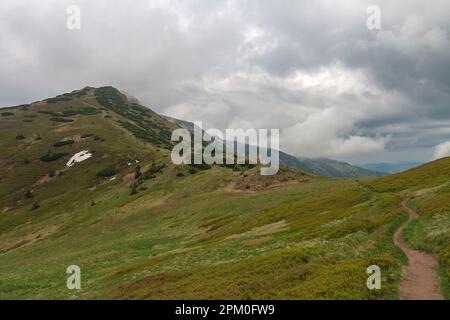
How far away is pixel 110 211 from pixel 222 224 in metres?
47.2

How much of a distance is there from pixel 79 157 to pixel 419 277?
178 m

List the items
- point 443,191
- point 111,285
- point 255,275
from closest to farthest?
point 255,275, point 111,285, point 443,191

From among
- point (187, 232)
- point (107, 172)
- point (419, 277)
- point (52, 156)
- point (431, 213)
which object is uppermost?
point (52, 156)

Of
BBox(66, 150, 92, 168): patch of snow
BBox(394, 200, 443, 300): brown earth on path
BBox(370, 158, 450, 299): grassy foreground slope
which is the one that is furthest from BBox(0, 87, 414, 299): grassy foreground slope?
BBox(66, 150, 92, 168): patch of snow

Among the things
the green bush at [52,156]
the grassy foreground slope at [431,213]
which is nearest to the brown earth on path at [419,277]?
the grassy foreground slope at [431,213]

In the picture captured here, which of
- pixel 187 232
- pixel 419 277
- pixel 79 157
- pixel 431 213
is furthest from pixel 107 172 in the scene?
pixel 419 277

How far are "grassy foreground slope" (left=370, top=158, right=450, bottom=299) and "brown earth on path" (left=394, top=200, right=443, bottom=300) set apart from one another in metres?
0.51

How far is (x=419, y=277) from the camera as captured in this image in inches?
1018

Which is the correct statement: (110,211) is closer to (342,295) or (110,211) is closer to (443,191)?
(443,191)

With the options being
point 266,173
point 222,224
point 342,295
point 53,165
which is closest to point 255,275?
point 342,295

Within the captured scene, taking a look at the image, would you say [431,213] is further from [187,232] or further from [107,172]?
[107,172]

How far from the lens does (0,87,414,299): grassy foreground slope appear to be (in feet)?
94.7

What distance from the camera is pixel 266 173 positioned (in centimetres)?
11062

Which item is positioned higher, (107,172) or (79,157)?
(79,157)
